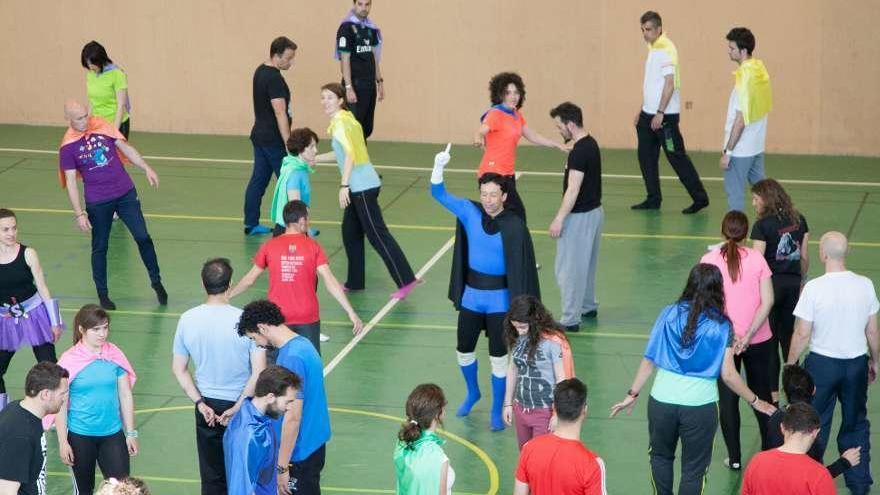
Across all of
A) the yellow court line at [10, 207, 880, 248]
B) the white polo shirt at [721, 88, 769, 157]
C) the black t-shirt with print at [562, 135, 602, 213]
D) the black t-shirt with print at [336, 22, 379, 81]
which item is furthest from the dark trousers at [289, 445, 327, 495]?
the black t-shirt with print at [336, 22, 379, 81]

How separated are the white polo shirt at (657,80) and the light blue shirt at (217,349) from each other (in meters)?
9.28

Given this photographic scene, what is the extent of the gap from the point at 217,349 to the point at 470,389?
9.49 feet

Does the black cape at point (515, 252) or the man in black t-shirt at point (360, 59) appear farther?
the man in black t-shirt at point (360, 59)

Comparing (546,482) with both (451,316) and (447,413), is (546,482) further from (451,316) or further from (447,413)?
(451,316)

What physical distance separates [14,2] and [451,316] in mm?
12123

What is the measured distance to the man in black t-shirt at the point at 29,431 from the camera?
6770 mm

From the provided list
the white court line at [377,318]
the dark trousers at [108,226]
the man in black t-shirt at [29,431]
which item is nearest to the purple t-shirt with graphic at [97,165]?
the dark trousers at [108,226]

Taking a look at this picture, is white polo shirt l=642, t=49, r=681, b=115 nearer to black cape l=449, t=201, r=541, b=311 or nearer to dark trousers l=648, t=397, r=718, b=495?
black cape l=449, t=201, r=541, b=311

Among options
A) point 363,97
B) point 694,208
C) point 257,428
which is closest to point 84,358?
point 257,428

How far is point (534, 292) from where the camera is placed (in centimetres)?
984

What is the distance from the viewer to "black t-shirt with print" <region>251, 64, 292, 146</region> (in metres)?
15.6

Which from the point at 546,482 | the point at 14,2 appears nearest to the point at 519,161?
the point at 14,2

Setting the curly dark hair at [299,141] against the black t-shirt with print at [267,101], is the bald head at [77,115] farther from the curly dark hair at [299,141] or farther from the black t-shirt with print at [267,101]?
the black t-shirt with print at [267,101]

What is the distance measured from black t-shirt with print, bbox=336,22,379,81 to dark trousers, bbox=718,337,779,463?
953 cm
